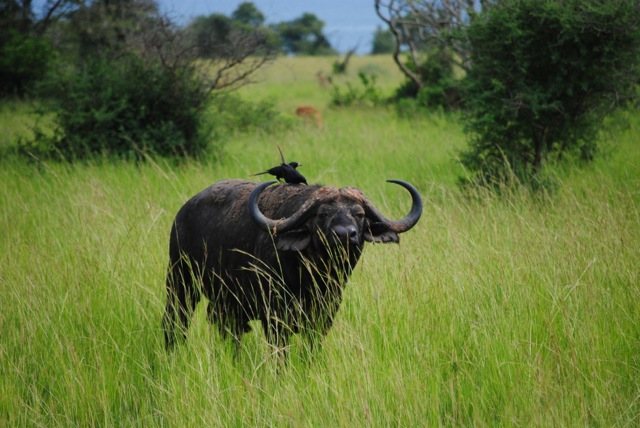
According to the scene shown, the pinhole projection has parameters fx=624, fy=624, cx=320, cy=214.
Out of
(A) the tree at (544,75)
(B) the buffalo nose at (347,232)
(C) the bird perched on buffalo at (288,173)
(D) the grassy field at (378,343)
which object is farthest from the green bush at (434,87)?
(B) the buffalo nose at (347,232)

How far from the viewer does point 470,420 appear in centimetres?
311

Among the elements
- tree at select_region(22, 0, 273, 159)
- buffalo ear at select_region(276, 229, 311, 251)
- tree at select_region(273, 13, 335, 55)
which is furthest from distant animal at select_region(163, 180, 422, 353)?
tree at select_region(273, 13, 335, 55)

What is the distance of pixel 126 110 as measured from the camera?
11.1 meters

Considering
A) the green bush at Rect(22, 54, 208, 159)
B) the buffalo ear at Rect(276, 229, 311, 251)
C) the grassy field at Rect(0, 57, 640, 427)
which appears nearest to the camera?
the grassy field at Rect(0, 57, 640, 427)

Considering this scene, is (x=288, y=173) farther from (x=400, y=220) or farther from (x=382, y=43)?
(x=382, y=43)

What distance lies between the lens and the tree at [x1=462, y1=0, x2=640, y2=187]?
8031 millimetres

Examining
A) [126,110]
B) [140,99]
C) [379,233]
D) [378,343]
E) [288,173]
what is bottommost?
[378,343]

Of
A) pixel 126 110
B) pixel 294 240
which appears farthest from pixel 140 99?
pixel 294 240

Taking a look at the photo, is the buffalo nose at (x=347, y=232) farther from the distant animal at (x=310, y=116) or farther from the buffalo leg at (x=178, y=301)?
the distant animal at (x=310, y=116)

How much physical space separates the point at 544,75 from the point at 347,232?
6491 millimetres

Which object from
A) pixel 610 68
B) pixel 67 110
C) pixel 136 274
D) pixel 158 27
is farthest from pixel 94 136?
pixel 610 68

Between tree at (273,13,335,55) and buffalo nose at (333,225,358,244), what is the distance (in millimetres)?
58355

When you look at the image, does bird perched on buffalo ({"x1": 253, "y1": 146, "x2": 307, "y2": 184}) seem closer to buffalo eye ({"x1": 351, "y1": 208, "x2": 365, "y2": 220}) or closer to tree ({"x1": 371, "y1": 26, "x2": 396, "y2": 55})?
buffalo eye ({"x1": 351, "y1": 208, "x2": 365, "y2": 220})

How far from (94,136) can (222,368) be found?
823cm
